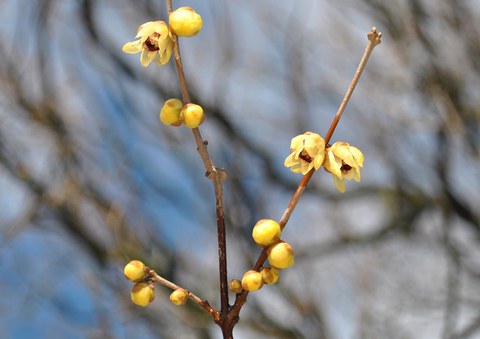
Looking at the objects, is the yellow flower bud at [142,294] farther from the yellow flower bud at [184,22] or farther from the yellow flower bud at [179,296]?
the yellow flower bud at [184,22]

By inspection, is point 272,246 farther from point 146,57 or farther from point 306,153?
point 146,57

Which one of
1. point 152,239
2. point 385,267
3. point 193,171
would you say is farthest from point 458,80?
point 152,239

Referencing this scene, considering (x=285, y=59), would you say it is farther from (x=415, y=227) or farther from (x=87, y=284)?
(x=87, y=284)

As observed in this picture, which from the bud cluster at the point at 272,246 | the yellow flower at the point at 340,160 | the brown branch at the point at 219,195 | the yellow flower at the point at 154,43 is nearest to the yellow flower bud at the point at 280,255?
the bud cluster at the point at 272,246

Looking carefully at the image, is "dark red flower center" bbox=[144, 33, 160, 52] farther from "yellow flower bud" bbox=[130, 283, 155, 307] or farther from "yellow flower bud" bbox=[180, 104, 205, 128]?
"yellow flower bud" bbox=[130, 283, 155, 307]

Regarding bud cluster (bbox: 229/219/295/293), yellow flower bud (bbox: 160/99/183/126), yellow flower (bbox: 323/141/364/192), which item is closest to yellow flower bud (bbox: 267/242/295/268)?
bud cluster (bbox: 229/219/295/293)

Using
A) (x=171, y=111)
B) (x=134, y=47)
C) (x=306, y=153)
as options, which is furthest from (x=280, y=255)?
(x=134, y=47)

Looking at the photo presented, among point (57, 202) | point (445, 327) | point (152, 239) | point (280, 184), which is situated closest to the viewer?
point (445, 327)
